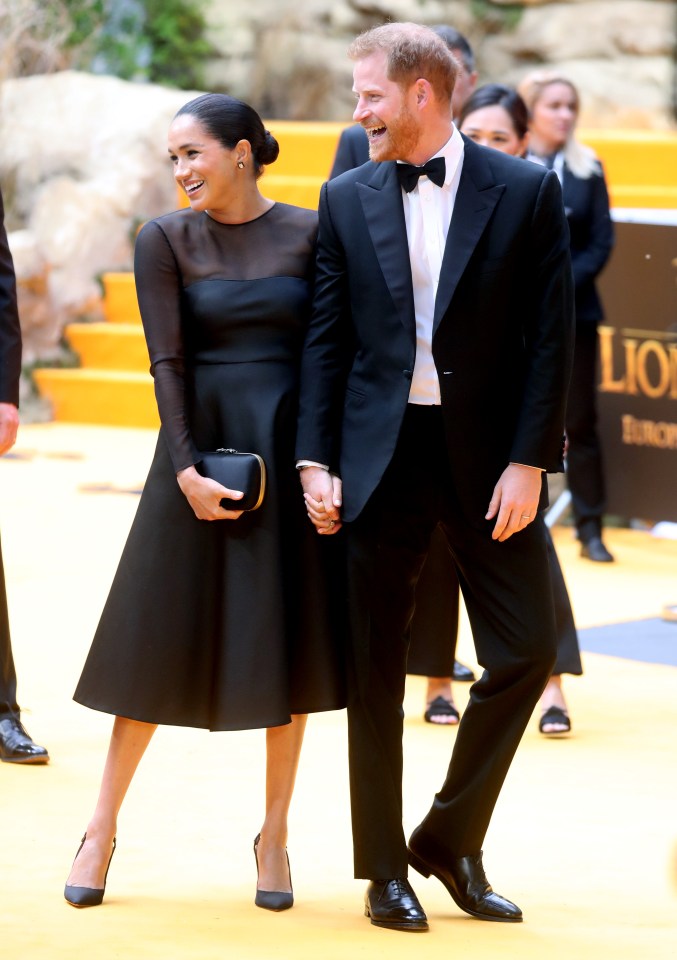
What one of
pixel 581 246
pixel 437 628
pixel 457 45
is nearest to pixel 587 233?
pixel 581 246

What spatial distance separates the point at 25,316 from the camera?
44.0 feet

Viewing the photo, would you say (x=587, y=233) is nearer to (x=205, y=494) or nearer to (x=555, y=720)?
(x=555, y=720)

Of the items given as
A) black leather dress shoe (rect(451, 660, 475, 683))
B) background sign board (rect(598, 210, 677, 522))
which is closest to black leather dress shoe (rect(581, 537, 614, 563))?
background sign board (rect(598, 210, 677, 522))

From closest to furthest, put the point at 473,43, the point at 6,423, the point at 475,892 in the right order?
1. the point at 475,892
2. the point at 6,423
3. the point at 473,43

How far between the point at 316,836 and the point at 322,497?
1.09 meters

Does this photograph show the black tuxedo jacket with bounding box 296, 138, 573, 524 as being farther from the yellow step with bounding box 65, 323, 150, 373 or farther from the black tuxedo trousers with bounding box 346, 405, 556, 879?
the yellow step with bounding box 65, 323, 150, 373

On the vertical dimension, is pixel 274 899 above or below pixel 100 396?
above

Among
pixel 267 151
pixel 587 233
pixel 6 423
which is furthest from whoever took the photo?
pixel 587 233

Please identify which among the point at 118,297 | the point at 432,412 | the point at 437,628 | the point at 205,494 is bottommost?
the point at 118,297

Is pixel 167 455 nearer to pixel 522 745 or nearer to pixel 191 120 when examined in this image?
pixel 191 120

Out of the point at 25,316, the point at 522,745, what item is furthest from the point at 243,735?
the point at 25,316

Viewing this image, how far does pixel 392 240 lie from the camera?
3602 millimetres

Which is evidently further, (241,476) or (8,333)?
(8,333)

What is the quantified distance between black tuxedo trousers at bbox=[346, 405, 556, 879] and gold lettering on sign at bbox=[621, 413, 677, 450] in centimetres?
472
